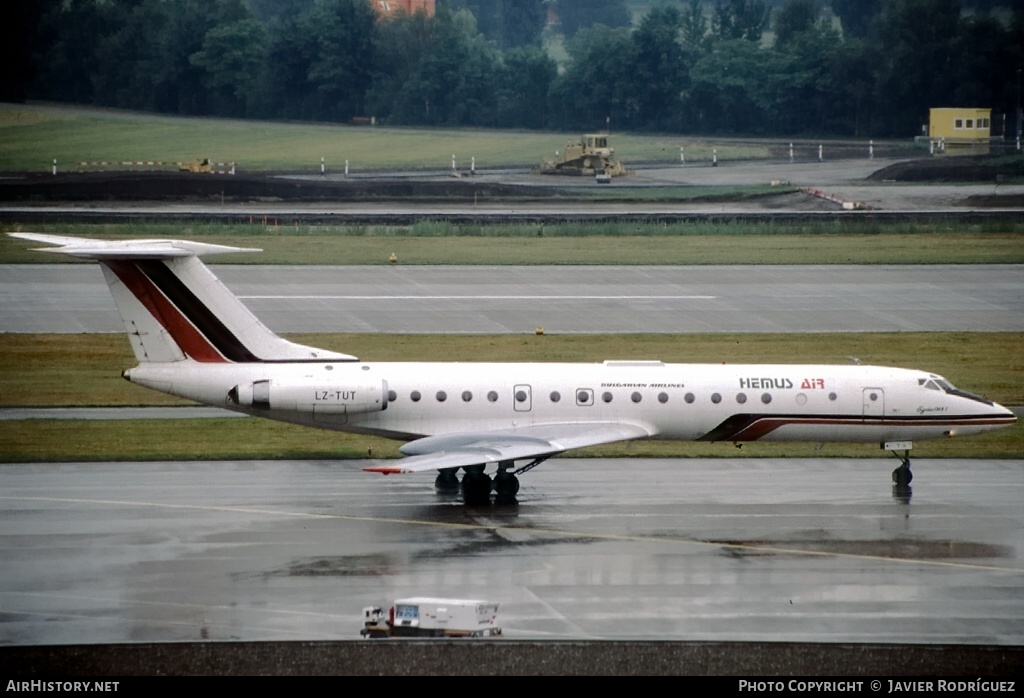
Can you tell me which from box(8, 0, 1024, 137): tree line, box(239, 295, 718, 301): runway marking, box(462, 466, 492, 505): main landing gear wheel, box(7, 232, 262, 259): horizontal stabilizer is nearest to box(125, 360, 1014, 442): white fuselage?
box(462, 466, 492, 505): main landing gear wheel

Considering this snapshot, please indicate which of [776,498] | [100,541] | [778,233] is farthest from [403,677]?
[778,233]

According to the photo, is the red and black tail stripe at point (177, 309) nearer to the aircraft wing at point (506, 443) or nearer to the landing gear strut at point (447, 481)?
the aircraft wing at point (506, 443)

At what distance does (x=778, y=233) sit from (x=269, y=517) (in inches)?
2059

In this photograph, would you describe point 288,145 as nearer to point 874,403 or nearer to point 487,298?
point 487,298

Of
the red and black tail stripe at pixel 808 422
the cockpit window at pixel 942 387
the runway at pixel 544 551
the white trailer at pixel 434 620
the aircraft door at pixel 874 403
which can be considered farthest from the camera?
the cockpit window at pixel 942 387

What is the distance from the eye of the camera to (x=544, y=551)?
26297 mm

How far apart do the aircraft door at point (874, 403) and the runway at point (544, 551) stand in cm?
156

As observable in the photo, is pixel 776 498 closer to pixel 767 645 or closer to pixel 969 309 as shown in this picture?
pixel 767 645

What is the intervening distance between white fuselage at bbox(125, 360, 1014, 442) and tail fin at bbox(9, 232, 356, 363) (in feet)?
1.34

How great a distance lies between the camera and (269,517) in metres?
28.5

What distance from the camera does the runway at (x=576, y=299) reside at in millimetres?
52125

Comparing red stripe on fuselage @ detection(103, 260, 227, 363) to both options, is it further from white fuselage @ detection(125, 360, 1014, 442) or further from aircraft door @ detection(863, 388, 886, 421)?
aircraft door @ detection(863, 388, 886, 421)

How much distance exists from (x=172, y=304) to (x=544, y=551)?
10.3 m

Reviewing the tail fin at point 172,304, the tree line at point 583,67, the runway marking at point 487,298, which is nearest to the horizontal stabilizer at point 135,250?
the tail fin at point 172,304
